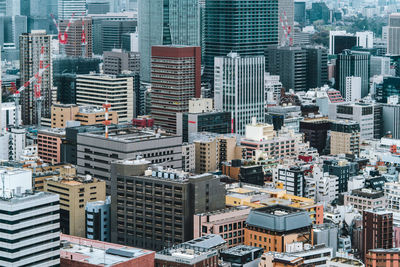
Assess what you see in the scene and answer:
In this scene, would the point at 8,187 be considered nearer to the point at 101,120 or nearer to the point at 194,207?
the point at 194,207

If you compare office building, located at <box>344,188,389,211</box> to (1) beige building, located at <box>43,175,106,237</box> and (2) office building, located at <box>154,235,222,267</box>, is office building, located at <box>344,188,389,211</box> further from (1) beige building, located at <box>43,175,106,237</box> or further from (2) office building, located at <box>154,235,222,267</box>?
(2) office building, located at <box>154,235,222,267</box>

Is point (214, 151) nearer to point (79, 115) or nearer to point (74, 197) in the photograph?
point (79, 115)

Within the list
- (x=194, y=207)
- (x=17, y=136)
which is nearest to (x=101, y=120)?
(x=17, y=136)

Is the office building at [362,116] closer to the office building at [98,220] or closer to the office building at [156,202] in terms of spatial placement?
the office building at [156,202]

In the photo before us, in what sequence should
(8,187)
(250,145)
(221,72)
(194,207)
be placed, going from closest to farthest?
1. (8,187)
2. (194,207)
3. (250,145)
4. (221,72)

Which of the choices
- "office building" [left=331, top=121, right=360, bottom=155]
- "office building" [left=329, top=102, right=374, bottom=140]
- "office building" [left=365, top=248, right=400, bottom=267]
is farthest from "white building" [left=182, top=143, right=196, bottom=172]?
"office building" [left=365, top=248, right=400, bottom=267]
